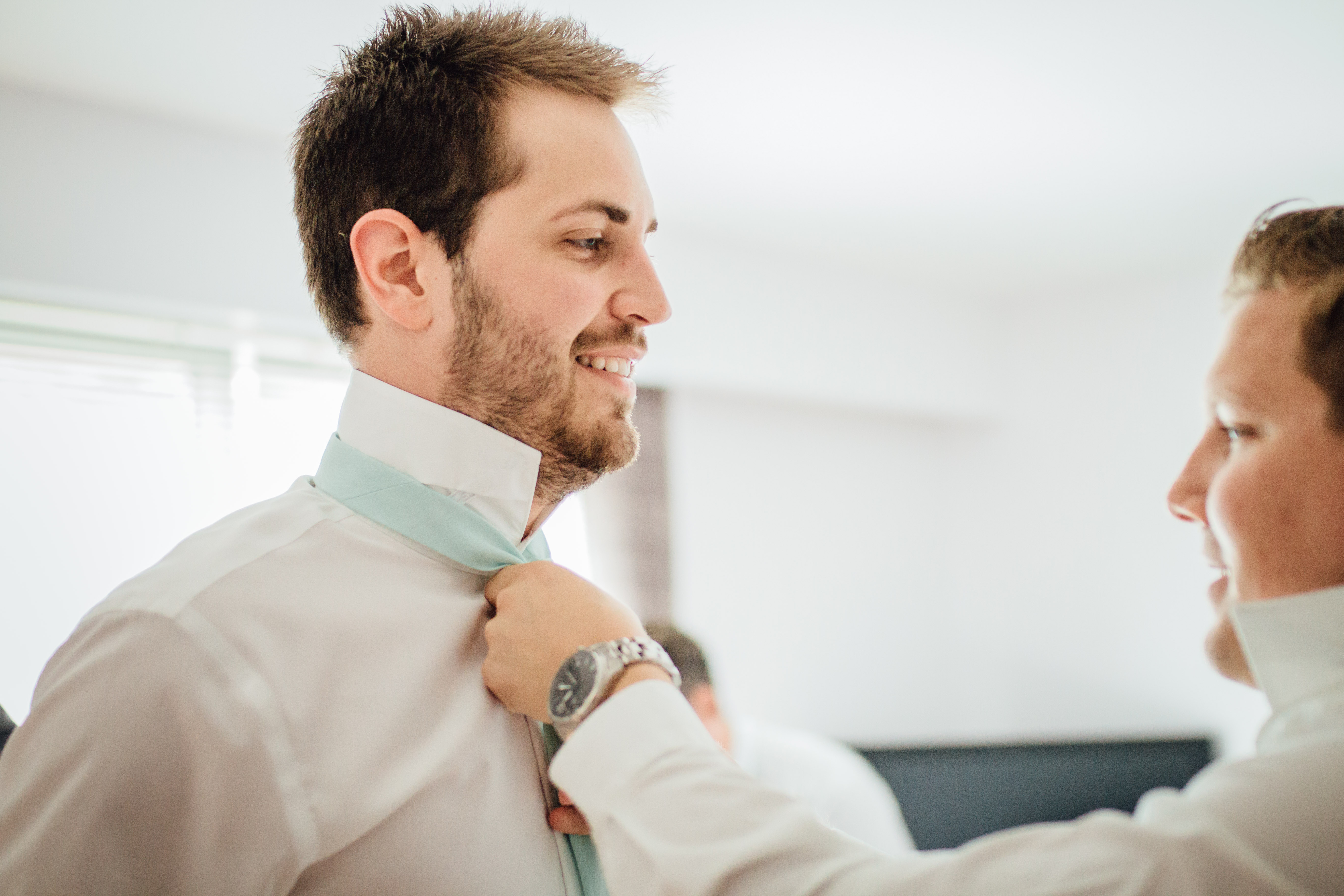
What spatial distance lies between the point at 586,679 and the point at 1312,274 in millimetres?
683

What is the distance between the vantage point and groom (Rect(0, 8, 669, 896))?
690 millimetres

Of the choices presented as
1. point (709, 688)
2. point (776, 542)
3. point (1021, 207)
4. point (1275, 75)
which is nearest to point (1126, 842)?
point (709, 688)

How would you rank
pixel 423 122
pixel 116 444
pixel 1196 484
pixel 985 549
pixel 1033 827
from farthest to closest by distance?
pixel 985 549
pixel 116 444
pixel 423 122
pixel 1196 484
pixel 1033 827

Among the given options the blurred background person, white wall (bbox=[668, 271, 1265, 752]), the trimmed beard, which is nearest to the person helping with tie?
the trimmed beard

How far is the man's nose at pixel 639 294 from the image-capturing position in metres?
0.99

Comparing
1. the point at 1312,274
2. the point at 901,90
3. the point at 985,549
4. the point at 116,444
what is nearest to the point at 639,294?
the point at 1312,274

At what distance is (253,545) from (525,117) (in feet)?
1.62

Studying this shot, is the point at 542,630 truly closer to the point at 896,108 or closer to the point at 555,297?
the point at 555,297

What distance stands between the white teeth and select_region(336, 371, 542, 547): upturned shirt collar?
0.11 m

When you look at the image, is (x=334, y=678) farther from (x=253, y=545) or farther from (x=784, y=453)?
(x=784, y=453)

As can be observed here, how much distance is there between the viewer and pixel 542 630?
2.60 feet

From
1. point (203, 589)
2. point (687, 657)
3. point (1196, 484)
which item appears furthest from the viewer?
point (687, 657)

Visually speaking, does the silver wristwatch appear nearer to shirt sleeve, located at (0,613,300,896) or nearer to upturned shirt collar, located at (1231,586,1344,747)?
shirt sleeve, located at (0,613,300,896)

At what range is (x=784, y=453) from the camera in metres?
4.52
